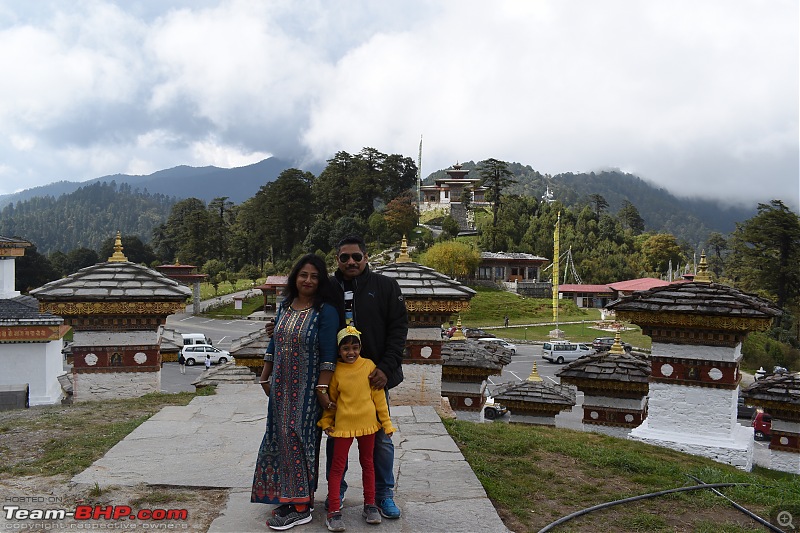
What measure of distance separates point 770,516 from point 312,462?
369 cm

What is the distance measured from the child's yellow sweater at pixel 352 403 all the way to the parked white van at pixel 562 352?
31.3 metres

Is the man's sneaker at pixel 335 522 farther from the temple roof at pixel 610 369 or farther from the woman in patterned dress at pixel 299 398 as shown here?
the temple roof at pixel 610 369

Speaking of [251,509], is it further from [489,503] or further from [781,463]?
[781,463]

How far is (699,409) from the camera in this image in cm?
902

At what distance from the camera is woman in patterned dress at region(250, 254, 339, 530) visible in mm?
4191

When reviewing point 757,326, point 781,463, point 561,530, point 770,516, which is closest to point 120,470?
point 561,530

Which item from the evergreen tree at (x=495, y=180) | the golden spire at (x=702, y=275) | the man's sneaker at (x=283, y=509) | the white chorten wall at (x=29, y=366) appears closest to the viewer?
the man's sneaker at (x=283, y=509)

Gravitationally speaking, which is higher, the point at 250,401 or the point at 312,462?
the point at 312,462

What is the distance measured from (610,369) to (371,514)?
7.23m

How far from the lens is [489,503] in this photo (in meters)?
4.68

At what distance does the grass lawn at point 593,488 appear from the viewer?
479 centimetres

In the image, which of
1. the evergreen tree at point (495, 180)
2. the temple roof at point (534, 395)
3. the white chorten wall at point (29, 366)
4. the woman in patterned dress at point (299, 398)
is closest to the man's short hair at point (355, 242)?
the woman in patterned dress at point (299, 398)

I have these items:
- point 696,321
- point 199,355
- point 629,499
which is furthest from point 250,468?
point 199,355

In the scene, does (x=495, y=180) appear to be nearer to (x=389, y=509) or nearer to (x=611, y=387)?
(x=611, y=387)
